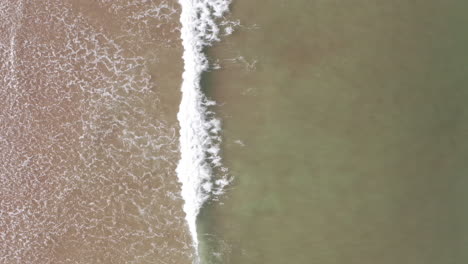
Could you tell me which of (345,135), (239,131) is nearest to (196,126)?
(239,131)

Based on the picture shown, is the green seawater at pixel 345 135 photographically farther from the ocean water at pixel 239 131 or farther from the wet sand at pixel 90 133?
the wet sand at pixel 90 133

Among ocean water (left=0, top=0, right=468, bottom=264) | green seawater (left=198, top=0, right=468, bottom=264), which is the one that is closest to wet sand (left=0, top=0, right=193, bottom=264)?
ocean water (left=0, top=0, right=468, bottom=264)

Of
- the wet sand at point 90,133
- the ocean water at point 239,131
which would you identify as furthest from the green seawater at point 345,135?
the wet sand at point 90,133

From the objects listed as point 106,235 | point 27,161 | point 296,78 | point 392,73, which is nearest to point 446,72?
point 392,73

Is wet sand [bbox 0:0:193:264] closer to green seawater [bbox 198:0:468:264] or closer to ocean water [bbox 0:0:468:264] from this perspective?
ocean water [bbox 0:0:468:264]

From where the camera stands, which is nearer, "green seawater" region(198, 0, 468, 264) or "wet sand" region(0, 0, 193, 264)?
"green seawater" region(198, 0, 468, 264)

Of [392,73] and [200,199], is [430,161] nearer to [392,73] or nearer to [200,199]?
[392,73]
